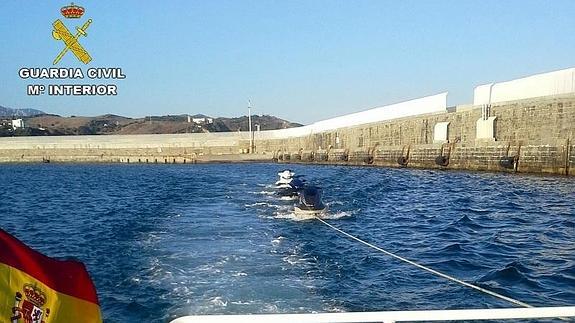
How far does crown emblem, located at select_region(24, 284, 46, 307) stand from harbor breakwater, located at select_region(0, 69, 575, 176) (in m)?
29.5

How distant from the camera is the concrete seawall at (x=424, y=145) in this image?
2922 centimetres

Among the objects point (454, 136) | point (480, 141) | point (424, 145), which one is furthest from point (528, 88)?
point (424, 145)

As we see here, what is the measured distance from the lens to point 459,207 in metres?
18.8

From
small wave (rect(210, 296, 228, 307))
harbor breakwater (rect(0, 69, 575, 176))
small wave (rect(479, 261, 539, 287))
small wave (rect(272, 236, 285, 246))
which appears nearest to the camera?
small wave (rect(210, 296, 228, 307))

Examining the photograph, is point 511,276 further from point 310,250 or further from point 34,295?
point 34,295

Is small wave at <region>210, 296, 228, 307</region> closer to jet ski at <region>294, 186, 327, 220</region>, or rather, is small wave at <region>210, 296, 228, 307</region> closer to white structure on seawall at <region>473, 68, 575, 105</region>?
jet ski at <region>294, 186, 327, 220</region>

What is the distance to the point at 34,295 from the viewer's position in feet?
7.85

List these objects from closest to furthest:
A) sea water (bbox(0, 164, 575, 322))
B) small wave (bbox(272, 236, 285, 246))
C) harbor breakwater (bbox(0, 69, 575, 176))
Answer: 1. sea water (bbox(0, 164, 575, 322))
2. small wave (bbox(272, 236, 285, 246))
3. harbor breakwater (bbox(0, 69, 575, 176))

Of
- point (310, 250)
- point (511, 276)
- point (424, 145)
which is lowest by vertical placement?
point (310, 250)

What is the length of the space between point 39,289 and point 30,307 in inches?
3.9

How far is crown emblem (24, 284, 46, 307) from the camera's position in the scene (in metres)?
2.37

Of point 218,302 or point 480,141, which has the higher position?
point 480,141

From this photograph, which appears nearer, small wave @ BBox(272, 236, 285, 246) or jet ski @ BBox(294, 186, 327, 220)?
small wave @ BBox(272, 236, 285, 246)

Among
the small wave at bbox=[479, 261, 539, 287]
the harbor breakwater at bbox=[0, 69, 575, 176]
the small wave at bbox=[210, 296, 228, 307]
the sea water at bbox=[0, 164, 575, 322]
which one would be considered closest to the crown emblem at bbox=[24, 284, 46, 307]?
the sea water at bbox=[0, 164, 575, 322]
